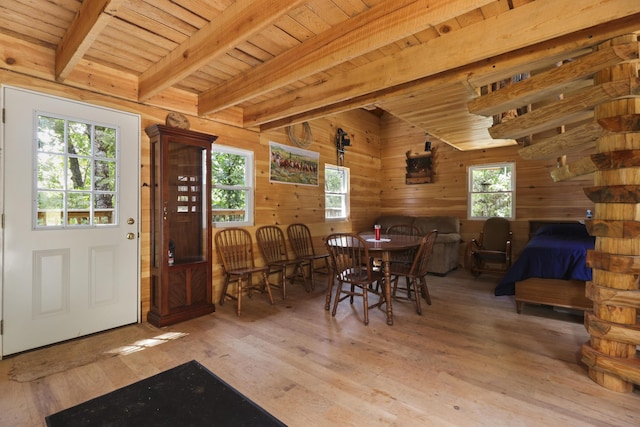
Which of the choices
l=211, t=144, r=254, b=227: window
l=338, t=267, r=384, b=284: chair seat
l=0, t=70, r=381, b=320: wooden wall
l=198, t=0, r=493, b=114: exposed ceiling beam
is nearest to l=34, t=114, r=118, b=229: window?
l=0, t=70, r=381, b=320: wooden wall

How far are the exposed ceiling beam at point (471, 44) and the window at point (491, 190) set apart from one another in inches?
160

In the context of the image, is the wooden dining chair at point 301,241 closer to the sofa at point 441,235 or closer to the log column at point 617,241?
the sofa at point 441,235

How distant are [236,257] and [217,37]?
100 inches

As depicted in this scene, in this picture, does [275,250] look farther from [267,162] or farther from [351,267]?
[351,267]

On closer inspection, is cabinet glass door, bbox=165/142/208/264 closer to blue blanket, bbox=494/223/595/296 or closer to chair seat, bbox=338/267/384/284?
chair seat, bbox=338/267/384/284

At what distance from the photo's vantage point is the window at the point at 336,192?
5.72m

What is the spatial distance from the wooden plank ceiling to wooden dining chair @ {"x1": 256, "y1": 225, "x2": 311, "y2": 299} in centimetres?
176

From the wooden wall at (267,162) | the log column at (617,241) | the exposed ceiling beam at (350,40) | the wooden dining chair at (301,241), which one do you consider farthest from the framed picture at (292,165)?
the log column at (617,241)

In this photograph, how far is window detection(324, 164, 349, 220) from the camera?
225 inches

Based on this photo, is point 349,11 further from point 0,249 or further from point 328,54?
point 0,249

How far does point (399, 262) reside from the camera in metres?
3.67

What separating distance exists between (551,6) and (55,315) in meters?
4.26

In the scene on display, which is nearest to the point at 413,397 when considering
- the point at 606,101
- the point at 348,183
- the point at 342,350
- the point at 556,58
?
the point at 342,350

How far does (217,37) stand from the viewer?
2.10 m
